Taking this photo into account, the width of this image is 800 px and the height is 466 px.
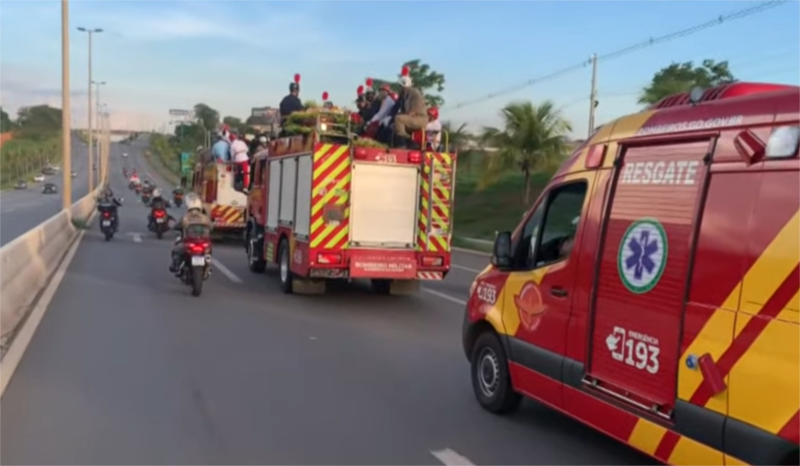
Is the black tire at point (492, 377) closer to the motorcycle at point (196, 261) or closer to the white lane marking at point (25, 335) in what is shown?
the white lane marking at point (25, 335)

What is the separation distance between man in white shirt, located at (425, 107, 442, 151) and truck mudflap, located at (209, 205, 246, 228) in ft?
35.5

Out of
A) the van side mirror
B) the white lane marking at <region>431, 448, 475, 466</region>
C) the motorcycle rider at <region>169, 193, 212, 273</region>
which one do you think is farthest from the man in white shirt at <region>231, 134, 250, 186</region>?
the white lane marking at <region>431, 448, 475, 466</region>

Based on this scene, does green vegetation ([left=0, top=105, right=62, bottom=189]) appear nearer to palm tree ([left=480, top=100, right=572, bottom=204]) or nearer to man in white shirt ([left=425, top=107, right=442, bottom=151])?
palm tree ([left=480, top=100, right=572, bottom=204])

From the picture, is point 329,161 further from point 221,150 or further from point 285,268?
point 221,150

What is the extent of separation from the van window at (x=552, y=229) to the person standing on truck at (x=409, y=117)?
22.5ft

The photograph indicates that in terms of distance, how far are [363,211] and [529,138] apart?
24557 millimetres

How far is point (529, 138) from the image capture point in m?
36.1

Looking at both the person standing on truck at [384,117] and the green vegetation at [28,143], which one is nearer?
the person standing on truck at [384,117]

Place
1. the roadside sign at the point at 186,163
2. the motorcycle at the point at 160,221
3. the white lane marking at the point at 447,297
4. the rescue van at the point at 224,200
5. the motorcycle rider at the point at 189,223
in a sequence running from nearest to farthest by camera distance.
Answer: the white lane marking at the point at 447,297
the motorcycle rider at the point at 189,223
the rescue van at the point at 224,200
the motorcycle at the point at 160,221
the roadside sign at the point at 186,163

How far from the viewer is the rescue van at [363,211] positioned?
40.8 ft

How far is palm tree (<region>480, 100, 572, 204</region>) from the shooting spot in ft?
119

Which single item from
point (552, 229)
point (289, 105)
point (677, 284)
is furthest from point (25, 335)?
point (289, 105)

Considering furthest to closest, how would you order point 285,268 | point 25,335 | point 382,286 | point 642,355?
1. point 382,286
2. point 285,268
3. point 25,335
4. point 642,355

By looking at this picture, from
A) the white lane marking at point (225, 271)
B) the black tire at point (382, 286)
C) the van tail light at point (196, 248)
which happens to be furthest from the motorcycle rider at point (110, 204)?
the black tire at point (382, 286)
